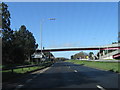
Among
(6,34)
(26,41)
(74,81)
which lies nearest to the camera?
(74,81)

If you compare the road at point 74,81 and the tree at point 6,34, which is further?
the tree at point 6,34

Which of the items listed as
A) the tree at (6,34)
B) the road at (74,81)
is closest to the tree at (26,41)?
the tree at (6,34)

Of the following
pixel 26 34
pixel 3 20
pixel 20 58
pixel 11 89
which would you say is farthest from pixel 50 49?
pixel 11 89

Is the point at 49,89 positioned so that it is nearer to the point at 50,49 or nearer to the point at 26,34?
the point at 26,34

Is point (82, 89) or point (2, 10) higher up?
point (2, 10)

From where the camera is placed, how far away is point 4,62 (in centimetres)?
5516

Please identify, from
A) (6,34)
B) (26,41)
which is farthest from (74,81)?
(26,41)

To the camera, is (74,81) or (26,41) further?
(26,41)

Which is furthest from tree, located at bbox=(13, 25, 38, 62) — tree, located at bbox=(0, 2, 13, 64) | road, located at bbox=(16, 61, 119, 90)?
road, located at bbox=(16, 61, 119, 90)

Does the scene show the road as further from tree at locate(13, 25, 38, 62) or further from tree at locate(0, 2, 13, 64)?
tree at locate(13, 25, 38, 62)

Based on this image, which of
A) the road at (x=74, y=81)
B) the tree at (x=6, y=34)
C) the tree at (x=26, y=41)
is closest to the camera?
the road at (x=74, y=81)

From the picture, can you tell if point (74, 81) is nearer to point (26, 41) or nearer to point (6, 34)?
point (6, 34)

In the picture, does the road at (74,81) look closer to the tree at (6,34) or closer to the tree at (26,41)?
the tree at (6,34)

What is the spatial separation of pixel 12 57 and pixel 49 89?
149 ft
